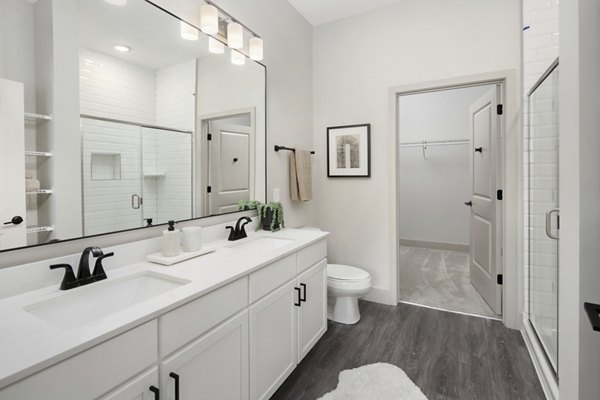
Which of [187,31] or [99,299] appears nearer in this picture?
[99,299]

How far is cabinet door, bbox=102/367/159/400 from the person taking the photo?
2.92 ft

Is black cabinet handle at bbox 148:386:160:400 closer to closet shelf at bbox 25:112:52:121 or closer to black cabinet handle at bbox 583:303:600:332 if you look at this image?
closet shelf at bbox 25:112:52:121

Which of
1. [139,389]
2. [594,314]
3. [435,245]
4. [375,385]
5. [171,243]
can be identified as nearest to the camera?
[594,314]

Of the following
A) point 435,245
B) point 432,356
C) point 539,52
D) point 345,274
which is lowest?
point 432,356

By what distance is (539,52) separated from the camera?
2283 mm

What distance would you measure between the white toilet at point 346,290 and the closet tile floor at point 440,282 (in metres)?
0.76

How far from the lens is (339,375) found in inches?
75.2

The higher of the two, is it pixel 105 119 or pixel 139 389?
pixel 105 119

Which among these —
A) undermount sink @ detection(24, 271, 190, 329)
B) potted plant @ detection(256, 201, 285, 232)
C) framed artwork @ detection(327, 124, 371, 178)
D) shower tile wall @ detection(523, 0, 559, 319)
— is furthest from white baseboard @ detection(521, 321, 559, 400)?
undermount sink @ detection(24, 271, 190, 329)

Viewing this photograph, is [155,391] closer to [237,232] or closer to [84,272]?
[84,272]

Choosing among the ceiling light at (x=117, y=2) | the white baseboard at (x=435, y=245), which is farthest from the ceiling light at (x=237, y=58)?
the white baseboard at (x=435, y=245)

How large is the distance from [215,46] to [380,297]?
2601 millimetres

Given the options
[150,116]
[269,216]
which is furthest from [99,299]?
[269,216]

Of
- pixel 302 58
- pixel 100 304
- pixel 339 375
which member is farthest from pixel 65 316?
pixel 302 58
